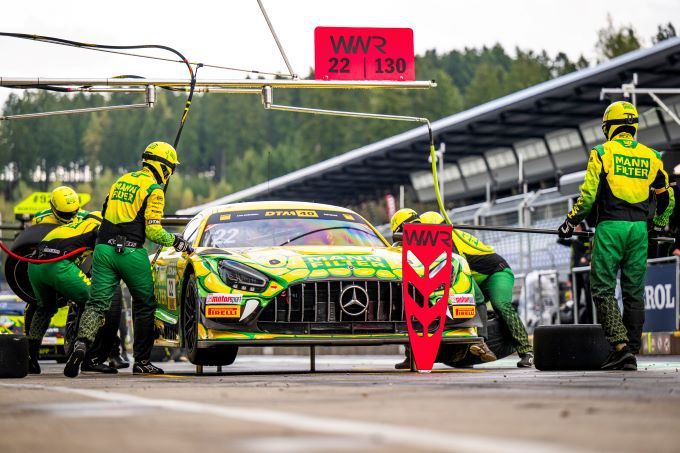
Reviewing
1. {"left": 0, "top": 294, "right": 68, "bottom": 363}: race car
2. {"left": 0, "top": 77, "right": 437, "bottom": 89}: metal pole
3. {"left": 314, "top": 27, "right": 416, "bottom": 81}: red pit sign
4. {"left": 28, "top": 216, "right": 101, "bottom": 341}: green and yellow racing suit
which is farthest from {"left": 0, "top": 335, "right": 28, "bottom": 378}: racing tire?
{"left": 0, "top": 294, "right": 68, "bottom": 363}: race car

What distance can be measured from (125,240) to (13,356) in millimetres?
1413

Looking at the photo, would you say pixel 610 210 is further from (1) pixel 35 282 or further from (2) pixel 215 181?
(2) pixel 215 181

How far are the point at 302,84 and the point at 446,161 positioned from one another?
3420 centimetres

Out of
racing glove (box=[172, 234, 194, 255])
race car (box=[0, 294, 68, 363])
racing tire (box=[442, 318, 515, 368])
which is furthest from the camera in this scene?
race car (box=[0, 294, 68, 363])

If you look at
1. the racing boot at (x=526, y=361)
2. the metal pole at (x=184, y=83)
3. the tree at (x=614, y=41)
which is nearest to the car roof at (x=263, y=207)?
the racing boot at (x=526, y=361)

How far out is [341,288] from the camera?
10.6m

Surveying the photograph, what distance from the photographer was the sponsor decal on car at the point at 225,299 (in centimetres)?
1048

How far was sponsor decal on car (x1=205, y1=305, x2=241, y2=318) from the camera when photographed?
10.5m

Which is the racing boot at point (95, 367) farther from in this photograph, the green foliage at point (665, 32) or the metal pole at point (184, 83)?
the green foliage at point (665, 32)

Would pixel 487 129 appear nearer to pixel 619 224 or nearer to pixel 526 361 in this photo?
pixel 526 361

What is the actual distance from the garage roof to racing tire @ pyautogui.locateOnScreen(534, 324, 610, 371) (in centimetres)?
1792

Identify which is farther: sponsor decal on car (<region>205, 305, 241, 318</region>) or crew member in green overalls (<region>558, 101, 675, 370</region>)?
crew member in green overalls (<region>558, 101, 675, 370</region>)

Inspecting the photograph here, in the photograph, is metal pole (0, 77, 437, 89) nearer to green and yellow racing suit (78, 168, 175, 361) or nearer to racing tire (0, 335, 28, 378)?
green and yellow racing suit (78, 168, 175, 361)

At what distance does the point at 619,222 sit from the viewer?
10.8 meters
